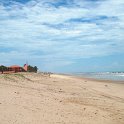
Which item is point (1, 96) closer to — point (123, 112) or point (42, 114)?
point (42, 114)

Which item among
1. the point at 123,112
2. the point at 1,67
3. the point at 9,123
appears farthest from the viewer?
the point at 1,67

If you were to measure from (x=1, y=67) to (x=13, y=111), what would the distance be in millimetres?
36978

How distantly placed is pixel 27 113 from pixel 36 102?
1.73 metres

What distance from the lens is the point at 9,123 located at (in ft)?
24.6

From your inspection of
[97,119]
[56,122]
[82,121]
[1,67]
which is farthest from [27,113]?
[1,67]

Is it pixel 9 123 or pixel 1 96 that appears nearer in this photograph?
pixel 9 123

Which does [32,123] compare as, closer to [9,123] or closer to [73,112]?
[9,123]

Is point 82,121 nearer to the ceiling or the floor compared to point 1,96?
nearer to the floor

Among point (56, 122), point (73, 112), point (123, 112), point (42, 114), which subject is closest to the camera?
point (56, 122)

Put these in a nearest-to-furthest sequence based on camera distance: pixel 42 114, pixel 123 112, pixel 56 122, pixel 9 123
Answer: pixel 9 123 < pixel 56 122 < pixel 42 114 < pixel 123 112

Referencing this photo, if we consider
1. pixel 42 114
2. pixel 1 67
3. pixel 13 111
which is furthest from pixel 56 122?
pixel 1 67

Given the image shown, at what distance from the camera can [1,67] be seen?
44625mm

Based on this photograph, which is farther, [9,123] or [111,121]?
[111,121]

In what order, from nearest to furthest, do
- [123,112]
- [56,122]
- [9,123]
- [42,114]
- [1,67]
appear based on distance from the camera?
[9,123], [56,122], [42,114], [123,112], [1,67]
